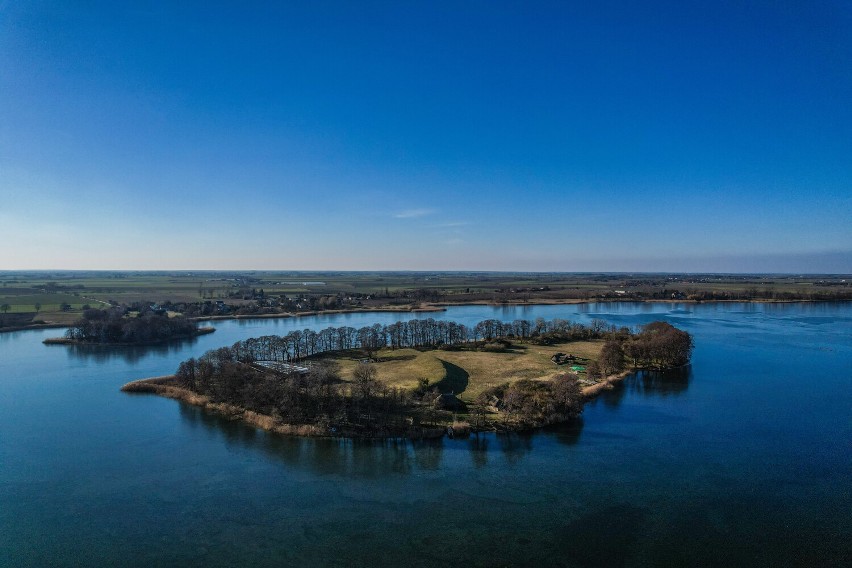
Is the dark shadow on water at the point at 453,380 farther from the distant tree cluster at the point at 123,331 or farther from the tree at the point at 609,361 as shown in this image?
the distant tree cluster at the point at 123,331

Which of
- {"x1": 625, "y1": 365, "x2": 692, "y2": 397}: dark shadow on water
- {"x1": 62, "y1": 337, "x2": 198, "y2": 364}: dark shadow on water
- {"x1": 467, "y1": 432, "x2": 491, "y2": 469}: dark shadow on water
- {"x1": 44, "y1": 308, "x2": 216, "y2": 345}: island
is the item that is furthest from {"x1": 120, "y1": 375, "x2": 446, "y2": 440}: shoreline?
{"x1": 44, "y1": 308, "x2": 216, "y2": 345}: island

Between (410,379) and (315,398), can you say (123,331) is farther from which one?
(315,398)

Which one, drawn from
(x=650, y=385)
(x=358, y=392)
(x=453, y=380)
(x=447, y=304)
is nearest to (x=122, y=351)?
(x=358, y=392)

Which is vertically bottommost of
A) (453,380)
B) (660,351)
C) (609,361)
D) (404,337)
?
(453,380)

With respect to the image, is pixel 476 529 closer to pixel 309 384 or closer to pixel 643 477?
pixel 643 477

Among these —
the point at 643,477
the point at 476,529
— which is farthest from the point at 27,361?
the point at 643,477

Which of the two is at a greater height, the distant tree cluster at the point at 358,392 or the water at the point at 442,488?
the distant tree cluster at the point at 358,392

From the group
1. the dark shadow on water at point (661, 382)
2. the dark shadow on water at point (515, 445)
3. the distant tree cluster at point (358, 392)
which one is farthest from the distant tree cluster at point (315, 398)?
the dark shadow on water at point (661, 382)
